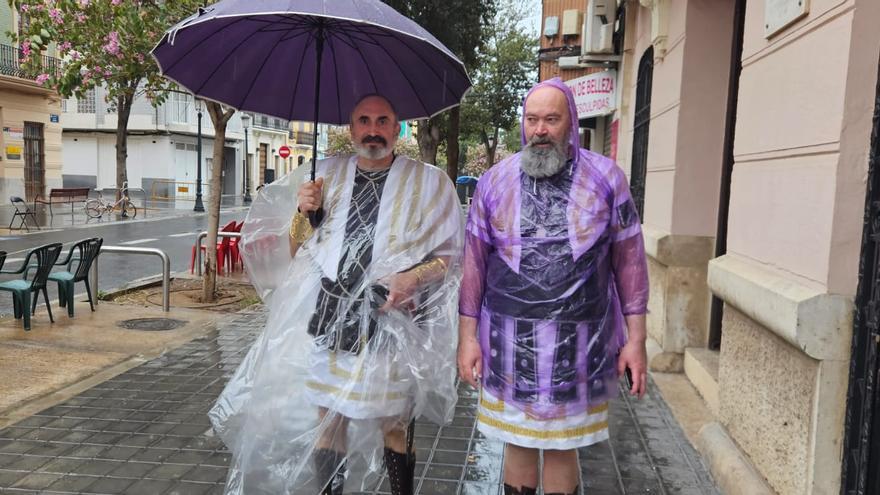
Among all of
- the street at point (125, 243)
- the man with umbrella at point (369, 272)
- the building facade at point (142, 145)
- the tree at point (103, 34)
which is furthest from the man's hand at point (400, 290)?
the building facade at point (142, 145)

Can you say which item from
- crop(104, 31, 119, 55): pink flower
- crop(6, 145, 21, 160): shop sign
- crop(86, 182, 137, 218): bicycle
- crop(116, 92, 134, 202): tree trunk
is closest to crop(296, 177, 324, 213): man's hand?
crop(104, 31, 119, 55): pink flower

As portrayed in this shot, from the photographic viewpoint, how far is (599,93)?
436 inches

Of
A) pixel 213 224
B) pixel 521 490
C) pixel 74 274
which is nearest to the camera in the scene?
pixel 521 490

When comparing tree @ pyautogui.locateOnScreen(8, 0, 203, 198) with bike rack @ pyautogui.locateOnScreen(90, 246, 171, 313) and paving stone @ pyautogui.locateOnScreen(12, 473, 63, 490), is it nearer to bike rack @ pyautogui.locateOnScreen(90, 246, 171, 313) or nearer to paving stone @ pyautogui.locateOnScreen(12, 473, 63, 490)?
bike rack @ pyautogui.locateOnScreen(90, 246, 171, 313)

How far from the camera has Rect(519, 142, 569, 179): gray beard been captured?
2412 millimetres

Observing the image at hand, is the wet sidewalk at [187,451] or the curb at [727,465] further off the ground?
the curb at [727,465]

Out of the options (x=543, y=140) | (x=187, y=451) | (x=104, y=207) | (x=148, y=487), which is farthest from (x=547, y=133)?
(x=104, y=207)

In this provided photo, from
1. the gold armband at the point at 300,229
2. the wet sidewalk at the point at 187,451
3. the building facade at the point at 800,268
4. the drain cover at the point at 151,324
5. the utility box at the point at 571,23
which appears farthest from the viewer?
the utility box at the point at 571,23

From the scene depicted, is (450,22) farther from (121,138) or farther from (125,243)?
(121,138)

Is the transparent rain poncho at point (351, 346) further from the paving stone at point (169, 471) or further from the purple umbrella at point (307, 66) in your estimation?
the paving stone at point (169, 471)

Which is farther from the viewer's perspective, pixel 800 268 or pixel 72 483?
pixel 72 483

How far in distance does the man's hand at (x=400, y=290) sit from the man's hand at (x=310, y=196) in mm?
422

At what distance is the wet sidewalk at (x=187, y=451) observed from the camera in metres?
3.51

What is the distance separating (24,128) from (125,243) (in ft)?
47.0
